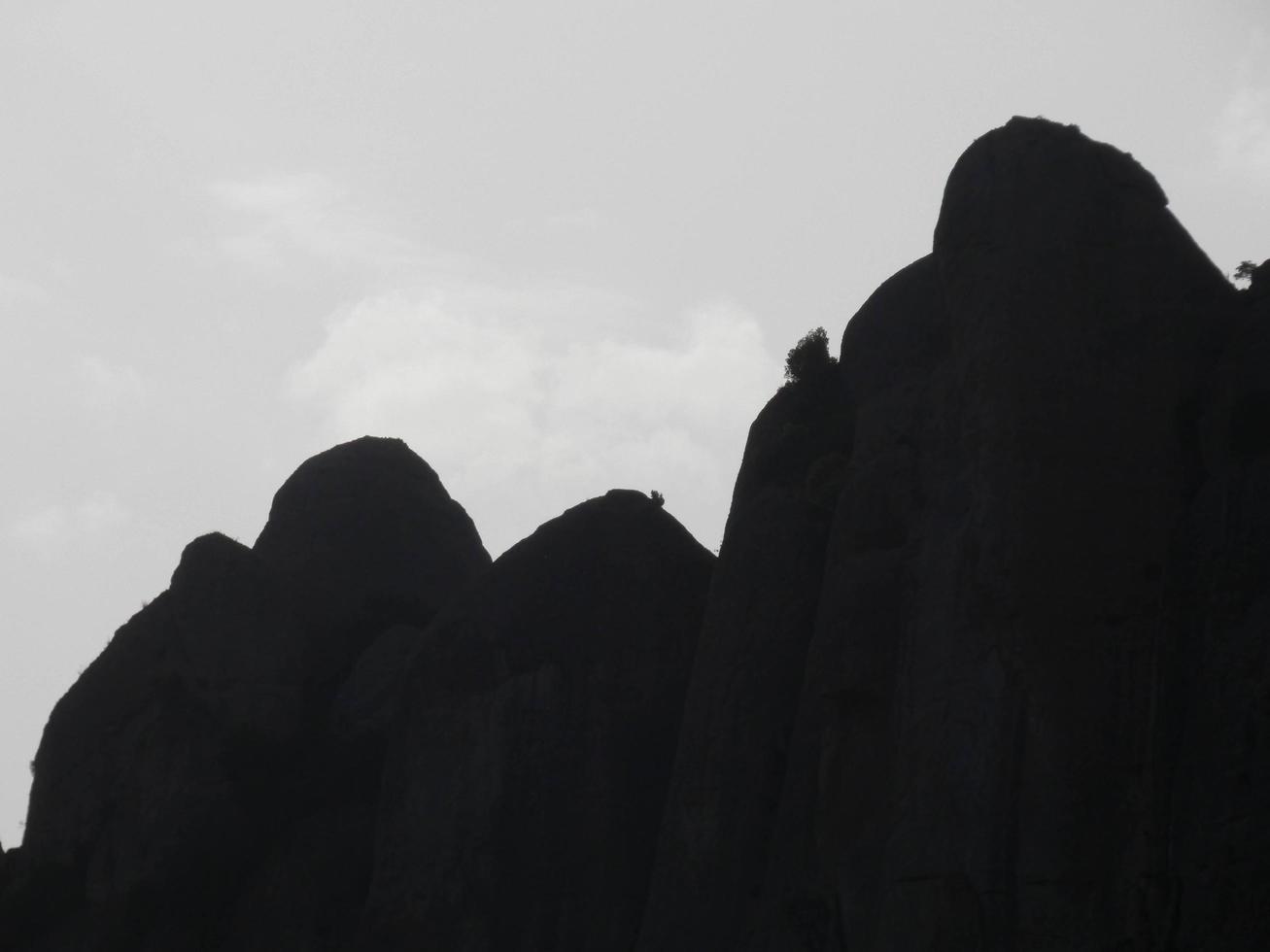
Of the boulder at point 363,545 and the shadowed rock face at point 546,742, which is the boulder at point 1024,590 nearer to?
the shadowed rock face at point 546,742

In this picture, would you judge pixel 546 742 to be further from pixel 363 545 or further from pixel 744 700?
pixel 363 545

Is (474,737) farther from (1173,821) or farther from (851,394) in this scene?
(1173,821)

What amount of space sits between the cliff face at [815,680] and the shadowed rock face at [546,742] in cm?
8

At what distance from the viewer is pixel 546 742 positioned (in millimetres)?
36906

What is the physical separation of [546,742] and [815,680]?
8.00 metres

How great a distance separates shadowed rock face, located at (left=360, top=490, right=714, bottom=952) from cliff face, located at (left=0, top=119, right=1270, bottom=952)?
8cm

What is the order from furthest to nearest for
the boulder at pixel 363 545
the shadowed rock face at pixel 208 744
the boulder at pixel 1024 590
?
the boulder at pixel 363 545 → the shadowed rock face at pixel 208 744 → the boulder at pixel 1024 590

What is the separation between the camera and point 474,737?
37375 mm

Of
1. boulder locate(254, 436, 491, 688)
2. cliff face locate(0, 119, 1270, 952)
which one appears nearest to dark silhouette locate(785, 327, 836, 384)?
cliff face locate(0, 119, 1270, 952)

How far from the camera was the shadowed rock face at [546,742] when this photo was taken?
117 feet

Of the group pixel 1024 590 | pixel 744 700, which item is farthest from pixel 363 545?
pixel 1024 590

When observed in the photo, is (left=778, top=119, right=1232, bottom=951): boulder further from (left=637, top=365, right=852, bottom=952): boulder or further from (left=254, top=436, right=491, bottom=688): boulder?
(left=254, top=436, right=491, bottom=688): boulder

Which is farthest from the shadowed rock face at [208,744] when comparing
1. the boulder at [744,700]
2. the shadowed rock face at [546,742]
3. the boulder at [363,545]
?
the boulder at [744,700]

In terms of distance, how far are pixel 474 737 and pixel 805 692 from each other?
869cm
